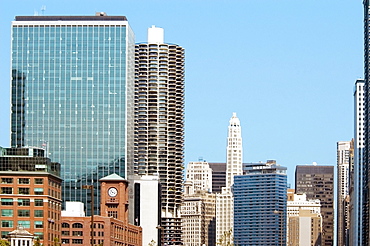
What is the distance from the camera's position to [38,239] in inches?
7815

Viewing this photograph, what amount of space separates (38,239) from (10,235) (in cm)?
442

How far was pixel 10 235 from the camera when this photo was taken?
199 metres
